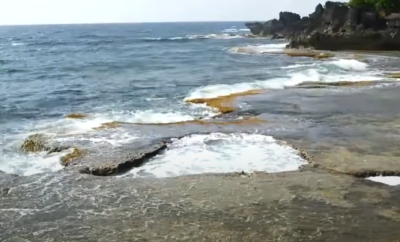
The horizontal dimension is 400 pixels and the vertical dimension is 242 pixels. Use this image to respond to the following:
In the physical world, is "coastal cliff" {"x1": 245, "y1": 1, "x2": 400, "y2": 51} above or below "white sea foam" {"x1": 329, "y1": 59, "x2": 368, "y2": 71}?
above

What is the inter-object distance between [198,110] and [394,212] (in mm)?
13704

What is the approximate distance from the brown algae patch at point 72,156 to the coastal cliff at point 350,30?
49633 millimetres

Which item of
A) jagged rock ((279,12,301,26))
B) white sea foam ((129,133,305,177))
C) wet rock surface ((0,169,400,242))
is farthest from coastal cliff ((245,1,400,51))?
wet rock surface ((0,169,400,242))

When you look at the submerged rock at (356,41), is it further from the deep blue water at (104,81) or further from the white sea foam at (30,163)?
the white sea foam at (30,163)

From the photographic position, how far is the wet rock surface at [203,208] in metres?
9.79

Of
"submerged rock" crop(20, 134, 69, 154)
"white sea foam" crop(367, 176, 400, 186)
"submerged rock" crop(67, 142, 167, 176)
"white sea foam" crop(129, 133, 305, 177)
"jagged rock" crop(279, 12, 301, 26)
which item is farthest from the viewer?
"jagged rock" crop(279, 12, 301, 26)

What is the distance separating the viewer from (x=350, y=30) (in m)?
64.6

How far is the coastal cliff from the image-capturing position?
58.8 meters

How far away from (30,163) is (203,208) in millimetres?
6220

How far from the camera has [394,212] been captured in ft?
34.9

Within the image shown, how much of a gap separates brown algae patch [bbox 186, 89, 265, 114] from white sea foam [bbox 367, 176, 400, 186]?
10.0 m

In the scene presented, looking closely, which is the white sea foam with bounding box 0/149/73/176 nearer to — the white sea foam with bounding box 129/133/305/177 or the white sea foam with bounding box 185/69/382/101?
the white sea foam with bounding box 129/133/305/177

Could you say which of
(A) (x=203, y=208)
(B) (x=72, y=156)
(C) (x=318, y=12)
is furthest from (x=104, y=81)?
(C) (x=318, y=12)

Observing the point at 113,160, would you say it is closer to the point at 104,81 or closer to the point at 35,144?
the point at 35,144
